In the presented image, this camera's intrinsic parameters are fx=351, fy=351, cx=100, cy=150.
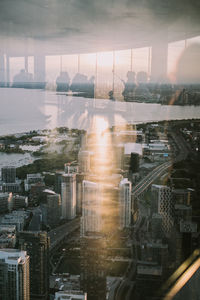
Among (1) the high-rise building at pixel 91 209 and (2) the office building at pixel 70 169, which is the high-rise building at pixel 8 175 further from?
(1) the high-rise building at pixel 91 209

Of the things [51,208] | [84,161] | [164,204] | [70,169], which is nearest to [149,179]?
[164,204]

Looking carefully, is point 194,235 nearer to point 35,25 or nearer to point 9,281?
point 9,281

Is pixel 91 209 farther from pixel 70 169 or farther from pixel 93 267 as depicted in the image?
pixel 70 169

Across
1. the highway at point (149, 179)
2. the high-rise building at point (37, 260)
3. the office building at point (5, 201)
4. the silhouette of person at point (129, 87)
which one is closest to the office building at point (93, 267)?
the high-rise building at point (37, 260)

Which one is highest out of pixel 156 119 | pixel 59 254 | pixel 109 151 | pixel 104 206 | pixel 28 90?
pixel 28 90

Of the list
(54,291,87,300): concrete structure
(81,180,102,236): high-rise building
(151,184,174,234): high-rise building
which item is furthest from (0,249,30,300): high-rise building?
(151,184,174,234): high-rise building

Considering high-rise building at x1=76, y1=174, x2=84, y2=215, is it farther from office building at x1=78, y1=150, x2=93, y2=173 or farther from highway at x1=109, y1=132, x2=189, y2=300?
highway at x1=109, y1=132, x2=189, y2=300

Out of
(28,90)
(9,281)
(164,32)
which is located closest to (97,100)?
(28,90)
